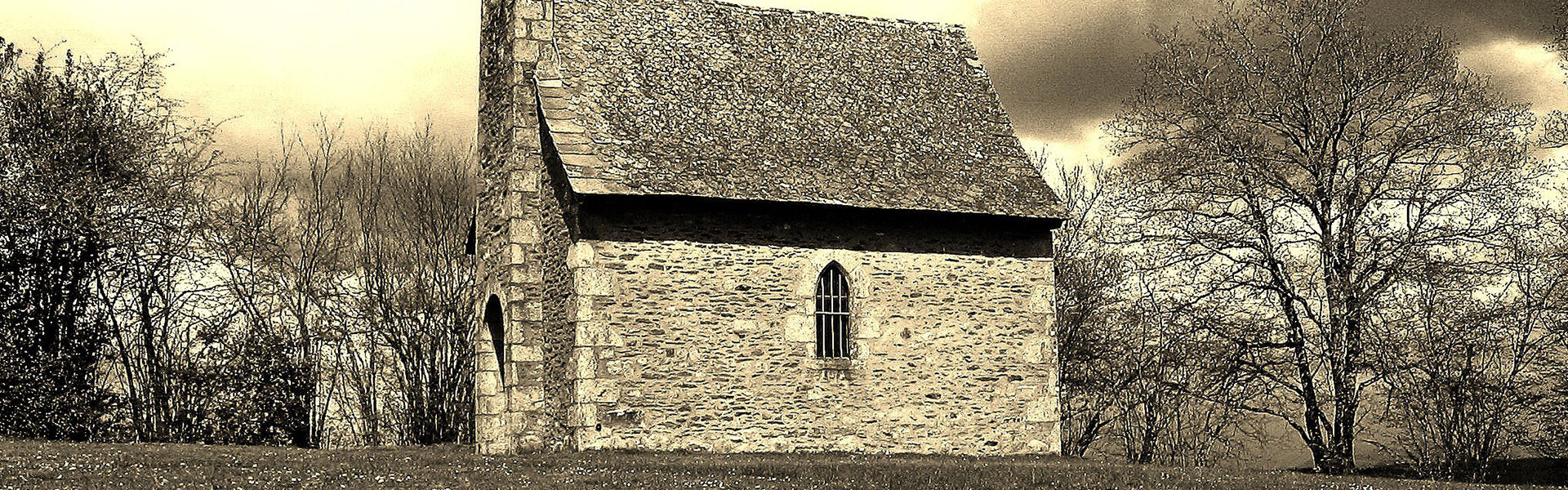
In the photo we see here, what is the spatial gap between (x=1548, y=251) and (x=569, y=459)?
1544 cm

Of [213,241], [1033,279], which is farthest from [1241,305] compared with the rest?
[213,241]

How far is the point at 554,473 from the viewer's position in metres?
16.7

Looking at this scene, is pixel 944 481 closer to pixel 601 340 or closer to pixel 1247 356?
pixel 601 340

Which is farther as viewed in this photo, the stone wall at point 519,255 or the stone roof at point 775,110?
the stone roof at point 775,110

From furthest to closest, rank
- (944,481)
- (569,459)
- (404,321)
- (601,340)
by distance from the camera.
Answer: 1. (404,321)
2. (601,340)
3. (569,459)
4. (944,481)

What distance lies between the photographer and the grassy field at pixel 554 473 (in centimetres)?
1541

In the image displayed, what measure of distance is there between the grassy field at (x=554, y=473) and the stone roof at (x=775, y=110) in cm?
489

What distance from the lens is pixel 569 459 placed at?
63.7 ft

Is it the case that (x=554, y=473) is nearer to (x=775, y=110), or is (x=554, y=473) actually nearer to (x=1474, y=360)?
(x=775, y=110)

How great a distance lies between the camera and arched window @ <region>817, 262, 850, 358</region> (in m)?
23.3

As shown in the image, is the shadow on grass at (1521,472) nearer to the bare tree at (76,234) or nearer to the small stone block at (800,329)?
the small stone block at (800,329)

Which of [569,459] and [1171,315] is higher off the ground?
[1171,315]

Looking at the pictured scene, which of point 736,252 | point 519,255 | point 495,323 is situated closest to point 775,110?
point 736,252

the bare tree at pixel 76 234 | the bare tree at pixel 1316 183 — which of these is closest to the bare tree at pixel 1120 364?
the bare tree at pixel 1316 183
